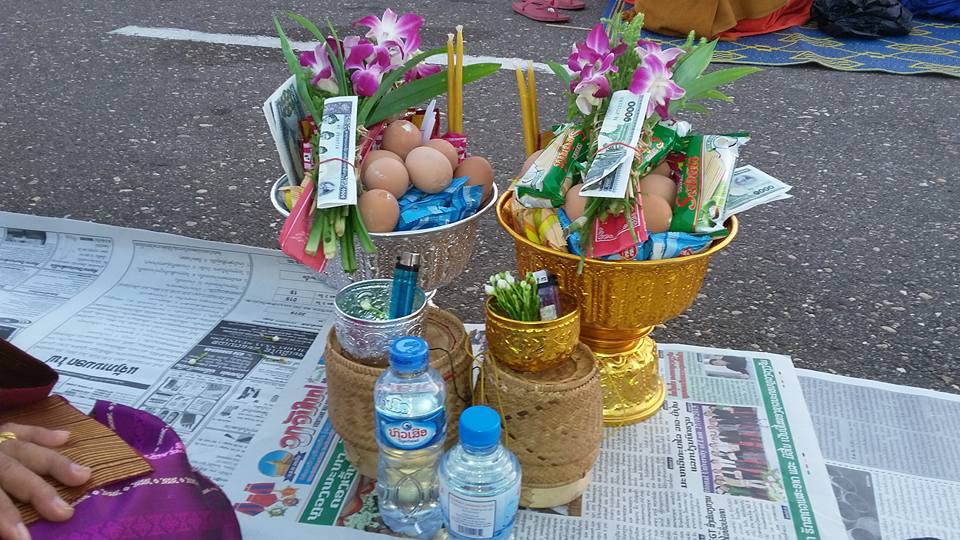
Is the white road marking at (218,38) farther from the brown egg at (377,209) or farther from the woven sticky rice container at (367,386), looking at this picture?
the woven sticky rice container at (367,386)

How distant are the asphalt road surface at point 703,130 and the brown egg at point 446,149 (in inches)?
15.6

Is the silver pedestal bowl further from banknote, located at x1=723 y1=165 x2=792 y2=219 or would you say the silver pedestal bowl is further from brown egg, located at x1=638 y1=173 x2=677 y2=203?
banknote, located at x1=723 y1=165 x2=792 y2=219

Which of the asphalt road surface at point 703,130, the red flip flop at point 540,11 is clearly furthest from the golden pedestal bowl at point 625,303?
the red flip flop at point 540,11

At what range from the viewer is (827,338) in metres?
1.35

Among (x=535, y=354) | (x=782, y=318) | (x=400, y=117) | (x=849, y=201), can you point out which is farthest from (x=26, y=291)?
(x=849, y=201)

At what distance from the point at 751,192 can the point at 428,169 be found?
0.41 metres

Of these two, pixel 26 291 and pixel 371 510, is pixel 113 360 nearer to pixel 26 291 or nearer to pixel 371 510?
pixel 26 291

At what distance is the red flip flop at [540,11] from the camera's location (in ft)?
11.3

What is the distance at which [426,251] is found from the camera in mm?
1002

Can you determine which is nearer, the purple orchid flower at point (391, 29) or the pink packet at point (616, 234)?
the pink packet at point (616, 234)

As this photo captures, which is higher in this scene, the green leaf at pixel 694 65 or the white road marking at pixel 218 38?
the green leaf at pixel 694 65

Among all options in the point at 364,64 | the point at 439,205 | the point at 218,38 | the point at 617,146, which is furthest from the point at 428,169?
the point at 218,38

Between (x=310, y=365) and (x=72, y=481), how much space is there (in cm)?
41

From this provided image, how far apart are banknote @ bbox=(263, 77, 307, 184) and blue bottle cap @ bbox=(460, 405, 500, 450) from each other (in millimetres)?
448
